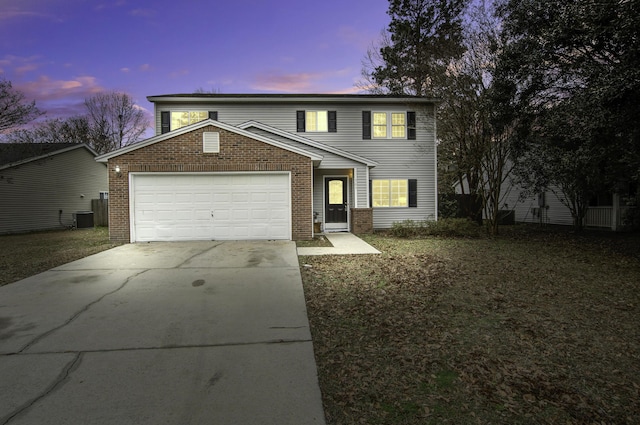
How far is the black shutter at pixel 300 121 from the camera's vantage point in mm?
16259

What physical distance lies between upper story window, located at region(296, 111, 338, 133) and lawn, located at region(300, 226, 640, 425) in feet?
31.0

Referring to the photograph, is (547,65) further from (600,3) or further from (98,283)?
(98,283)

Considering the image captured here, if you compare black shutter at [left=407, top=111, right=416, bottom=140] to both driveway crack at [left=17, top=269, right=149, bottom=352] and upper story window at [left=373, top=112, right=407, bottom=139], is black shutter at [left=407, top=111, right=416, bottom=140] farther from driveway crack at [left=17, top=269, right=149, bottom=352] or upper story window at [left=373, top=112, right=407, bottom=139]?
driveway crack at [left=17, top=269, right=149, bottom=352]

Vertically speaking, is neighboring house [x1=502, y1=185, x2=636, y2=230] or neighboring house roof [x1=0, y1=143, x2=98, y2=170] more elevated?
neighboring house roof [x1=0, y1=143, x2=98, y2=170]

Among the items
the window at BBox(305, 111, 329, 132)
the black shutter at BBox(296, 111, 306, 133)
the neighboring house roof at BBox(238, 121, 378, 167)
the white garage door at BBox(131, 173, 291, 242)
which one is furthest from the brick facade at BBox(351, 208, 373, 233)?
the black shutter at BBox(296, 111, 306, 133)

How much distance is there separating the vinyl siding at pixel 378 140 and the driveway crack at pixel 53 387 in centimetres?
1356

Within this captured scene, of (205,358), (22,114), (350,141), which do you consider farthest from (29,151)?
(205,358)

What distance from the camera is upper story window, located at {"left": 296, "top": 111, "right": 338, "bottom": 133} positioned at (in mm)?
16266

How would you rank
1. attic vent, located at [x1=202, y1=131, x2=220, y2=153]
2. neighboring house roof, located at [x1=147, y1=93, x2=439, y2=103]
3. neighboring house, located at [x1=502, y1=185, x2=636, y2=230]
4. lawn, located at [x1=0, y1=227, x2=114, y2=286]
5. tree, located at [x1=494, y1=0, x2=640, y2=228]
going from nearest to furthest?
1. tree, located at [x1=494, y1=0, x2=640, y2=228]
2. lawn, located at [x1=0, y1=227, x2=114, y2=286]
3. attic vent, located at [x1=202, y1=131, x2=220, y2=153]
4. neighboring house roof, located at [x1=147, y1=93, x2=439, y2=103]
5. neighboring house, located at [x1=502, y1=185, x2=636, y2=230]

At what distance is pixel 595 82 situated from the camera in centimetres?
752

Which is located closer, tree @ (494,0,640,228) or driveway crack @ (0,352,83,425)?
driveway crack @ (0,352,83,425)

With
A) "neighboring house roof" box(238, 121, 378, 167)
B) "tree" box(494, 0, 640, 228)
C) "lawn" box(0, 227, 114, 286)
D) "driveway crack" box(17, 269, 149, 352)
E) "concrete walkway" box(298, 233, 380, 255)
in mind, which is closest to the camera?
"driveway crack" box(17, 269, 149, 352)

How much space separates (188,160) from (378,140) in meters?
8.56

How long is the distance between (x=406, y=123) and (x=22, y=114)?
56.9 ft
